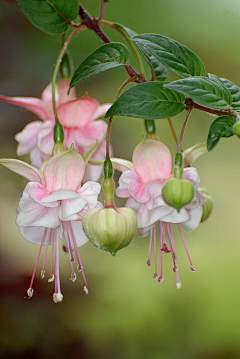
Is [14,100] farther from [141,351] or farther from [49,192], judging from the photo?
[141,351]

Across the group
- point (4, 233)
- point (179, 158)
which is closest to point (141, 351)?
point (4, 233)

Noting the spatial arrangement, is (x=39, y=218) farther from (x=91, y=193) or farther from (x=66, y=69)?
(x=66, y=69)

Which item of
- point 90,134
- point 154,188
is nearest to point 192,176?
point 154,188

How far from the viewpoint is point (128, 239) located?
1.47 feet

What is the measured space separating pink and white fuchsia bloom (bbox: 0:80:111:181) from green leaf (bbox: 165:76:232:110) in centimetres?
31

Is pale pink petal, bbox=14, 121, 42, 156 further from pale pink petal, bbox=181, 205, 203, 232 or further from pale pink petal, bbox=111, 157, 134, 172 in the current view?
pale pink petal, bbox=181, 205, 203, 232

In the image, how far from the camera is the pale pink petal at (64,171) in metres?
0.50

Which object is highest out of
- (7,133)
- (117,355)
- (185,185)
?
(185,185)

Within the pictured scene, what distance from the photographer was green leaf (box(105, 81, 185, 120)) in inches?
15.6

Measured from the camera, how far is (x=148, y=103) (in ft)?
1.35

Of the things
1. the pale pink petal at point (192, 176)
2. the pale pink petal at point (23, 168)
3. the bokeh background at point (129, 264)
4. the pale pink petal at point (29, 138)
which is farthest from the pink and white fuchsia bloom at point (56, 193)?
the bokeh background at point (129, 264)

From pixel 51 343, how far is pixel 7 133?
1077mm

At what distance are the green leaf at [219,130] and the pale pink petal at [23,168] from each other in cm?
22

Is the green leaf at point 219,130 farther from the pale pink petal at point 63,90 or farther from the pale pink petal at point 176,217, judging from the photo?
the pale pink petal at point 63,90
